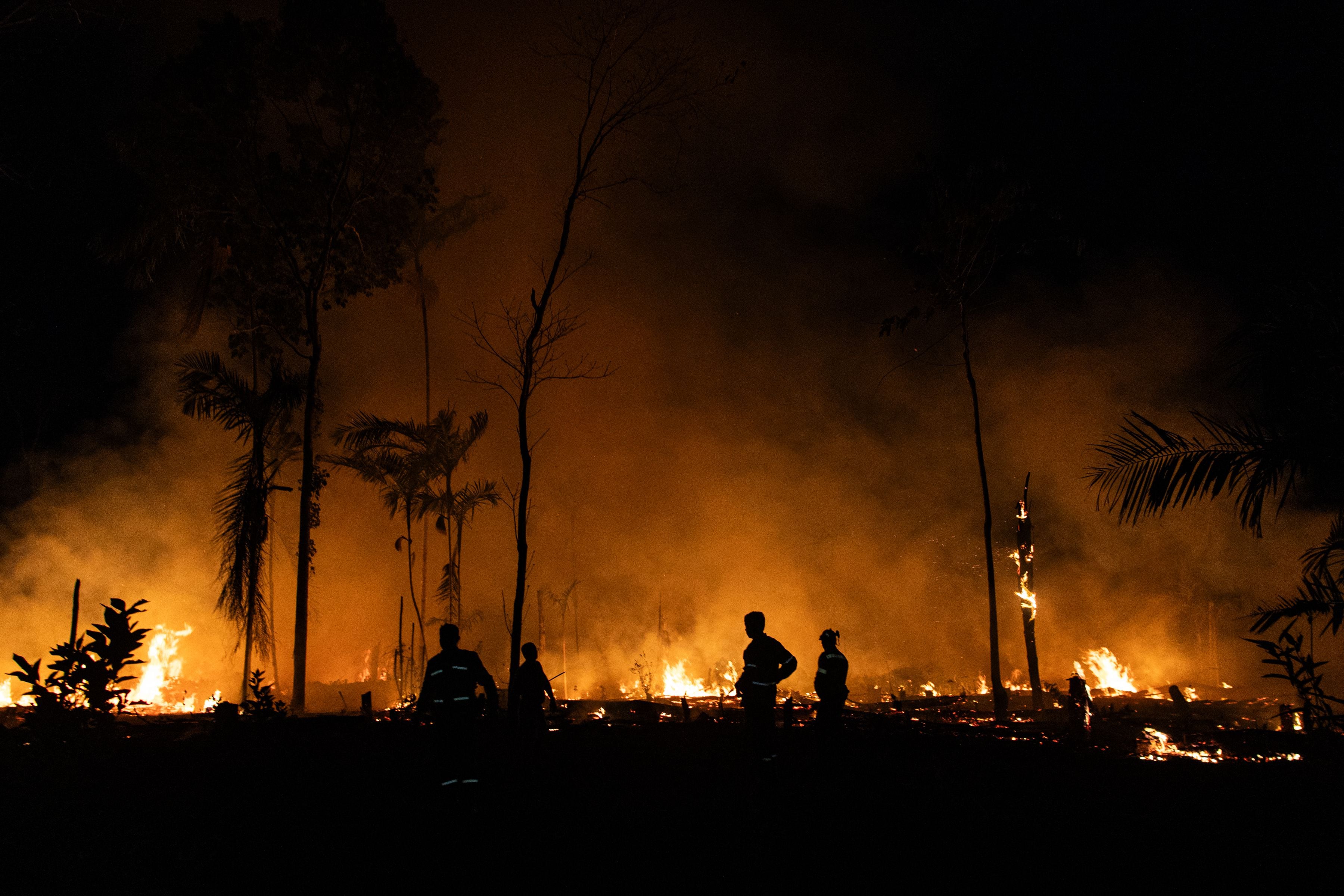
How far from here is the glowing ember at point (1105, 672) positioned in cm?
2416

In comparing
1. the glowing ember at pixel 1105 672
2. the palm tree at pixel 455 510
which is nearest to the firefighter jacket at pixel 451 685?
the palm tree at pixel 455 510

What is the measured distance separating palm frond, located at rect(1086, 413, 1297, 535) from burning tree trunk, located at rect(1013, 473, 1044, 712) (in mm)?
9811

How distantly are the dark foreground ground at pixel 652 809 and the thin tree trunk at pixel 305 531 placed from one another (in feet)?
15.3

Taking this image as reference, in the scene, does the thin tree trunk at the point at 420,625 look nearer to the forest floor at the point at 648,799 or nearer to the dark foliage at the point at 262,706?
the dark foliage at the point at 262,706

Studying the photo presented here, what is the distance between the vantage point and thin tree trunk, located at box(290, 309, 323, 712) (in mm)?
14367

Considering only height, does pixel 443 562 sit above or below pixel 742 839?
above

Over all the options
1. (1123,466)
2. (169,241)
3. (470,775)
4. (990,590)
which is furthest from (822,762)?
(169,241)

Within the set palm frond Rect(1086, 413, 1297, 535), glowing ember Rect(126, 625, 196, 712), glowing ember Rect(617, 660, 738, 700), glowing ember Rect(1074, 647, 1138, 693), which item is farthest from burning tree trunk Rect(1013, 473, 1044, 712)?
glowing ember Rect(126, 625, 196, 712)

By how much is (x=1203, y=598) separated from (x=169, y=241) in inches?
1230

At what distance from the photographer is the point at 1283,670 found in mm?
25984

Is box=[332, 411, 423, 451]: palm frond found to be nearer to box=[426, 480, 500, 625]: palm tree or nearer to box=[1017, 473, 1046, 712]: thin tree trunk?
box=[426, 480, 500, 625]: palm tree

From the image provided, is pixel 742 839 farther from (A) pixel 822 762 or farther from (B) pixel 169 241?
(B) pixel 169 241

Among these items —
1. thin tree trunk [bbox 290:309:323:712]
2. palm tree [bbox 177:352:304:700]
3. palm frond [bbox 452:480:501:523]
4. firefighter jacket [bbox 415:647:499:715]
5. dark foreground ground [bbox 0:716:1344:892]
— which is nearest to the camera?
dark foreground ground [bbox 0:716:1344:892]

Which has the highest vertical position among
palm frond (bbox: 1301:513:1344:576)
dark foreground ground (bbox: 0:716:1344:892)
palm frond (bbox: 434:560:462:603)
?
palm frond (bbox: 434:560:462:603)
